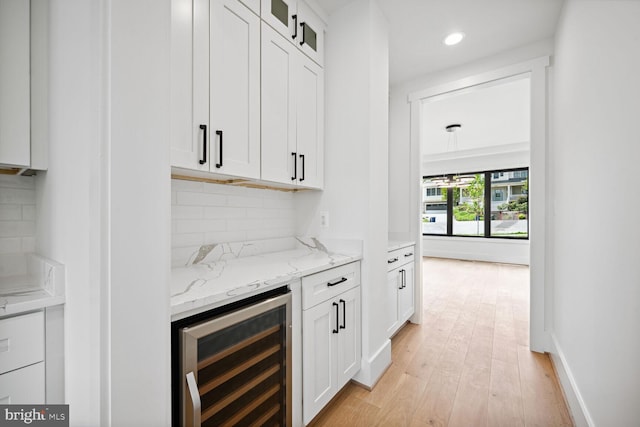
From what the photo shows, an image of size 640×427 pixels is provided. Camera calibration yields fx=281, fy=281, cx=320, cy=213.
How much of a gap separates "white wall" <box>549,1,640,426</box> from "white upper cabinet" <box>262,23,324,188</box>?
1.53 m

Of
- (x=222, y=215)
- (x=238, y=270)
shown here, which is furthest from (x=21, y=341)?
(x=222, y=215)

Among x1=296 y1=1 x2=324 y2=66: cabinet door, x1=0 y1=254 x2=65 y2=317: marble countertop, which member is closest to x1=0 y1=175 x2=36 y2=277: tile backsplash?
x1=0 y1=254 x2=65 y2=317: marble countertop

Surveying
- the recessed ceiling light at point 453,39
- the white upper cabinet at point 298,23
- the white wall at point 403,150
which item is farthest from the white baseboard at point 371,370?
the recessed ceiling light at point 453,39

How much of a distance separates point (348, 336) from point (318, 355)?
0.33 metres

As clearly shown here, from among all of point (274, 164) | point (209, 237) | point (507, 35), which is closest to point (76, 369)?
point (209, 237)

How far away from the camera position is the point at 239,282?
1171 millimetres

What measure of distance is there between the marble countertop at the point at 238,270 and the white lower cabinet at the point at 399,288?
2.27 feet

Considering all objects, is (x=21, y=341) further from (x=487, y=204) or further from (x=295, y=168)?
(x=487, y=204)

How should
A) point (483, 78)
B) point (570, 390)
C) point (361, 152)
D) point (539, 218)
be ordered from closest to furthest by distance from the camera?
point (570, 390) < point (361, 152) < point (539, 218) < point (483, 78)

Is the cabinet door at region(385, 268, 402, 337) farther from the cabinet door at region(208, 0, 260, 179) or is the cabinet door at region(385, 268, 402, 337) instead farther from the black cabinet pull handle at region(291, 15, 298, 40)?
the black cabinet pull handle at region(291, 15, 298, 40)

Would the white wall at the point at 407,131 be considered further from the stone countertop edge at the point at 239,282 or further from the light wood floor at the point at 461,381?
the stone countertop edge at the point at 239,282

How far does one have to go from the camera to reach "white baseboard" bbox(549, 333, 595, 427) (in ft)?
4.81

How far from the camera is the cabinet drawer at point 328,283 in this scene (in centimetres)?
144

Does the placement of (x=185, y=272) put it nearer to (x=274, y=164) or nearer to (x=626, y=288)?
(x=274, y=164)
